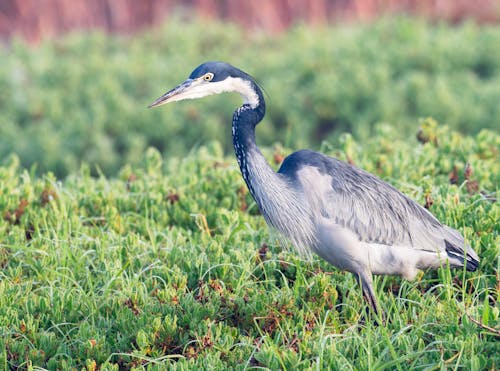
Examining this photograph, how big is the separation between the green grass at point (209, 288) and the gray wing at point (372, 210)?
9.0 inches

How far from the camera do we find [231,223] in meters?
5.63

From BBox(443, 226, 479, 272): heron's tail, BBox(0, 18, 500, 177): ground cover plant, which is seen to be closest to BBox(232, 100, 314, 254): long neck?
BBox(443, 226, 479, 272): heron's tail

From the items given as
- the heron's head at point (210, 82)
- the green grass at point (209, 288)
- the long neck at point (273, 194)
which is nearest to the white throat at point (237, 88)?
the heron's head at point (210, 82)

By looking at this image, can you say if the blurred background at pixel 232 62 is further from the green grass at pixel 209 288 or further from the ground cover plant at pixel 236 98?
the green grass at pixel 209 288

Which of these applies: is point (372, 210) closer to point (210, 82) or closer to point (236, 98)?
point (210, 82)

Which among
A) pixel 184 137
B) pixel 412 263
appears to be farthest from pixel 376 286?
pixel 184 137

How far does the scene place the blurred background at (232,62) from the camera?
10.1 metres

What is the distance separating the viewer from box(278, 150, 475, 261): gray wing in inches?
186

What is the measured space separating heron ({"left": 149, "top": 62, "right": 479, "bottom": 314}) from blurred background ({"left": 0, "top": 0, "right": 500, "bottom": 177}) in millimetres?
2860

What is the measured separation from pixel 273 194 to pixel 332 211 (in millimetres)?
334

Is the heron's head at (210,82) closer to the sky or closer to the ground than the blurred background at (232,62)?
closer to the sky

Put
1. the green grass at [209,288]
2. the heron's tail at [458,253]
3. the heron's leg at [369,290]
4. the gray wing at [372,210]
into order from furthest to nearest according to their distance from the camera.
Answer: the heron's tail at [458,253]
the gray wing at [372,210]
the heron's leg at [369,290]
the green grass at [209,288]

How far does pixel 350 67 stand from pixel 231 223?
588 cm

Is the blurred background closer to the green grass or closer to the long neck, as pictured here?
the green grass
